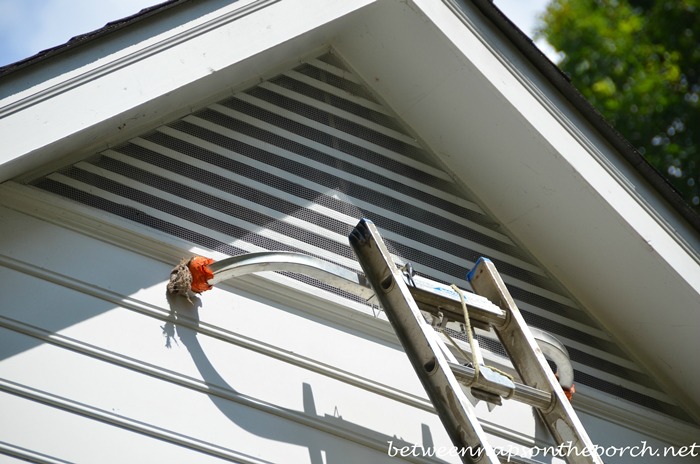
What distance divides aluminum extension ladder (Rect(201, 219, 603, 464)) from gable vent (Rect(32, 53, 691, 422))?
0.44 m

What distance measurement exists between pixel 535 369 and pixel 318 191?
4.38ft

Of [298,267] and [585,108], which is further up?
[585,108]

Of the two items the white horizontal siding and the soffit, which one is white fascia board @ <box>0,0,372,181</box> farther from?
the white horizontal siding

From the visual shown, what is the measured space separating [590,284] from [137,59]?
2266 millimetres

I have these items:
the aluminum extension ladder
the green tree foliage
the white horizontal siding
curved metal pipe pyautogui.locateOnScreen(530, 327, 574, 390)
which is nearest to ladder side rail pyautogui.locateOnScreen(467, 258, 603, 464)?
the aluminum extension ladder

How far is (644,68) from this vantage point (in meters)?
15.8

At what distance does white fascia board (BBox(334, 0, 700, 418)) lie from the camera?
12.9 ft

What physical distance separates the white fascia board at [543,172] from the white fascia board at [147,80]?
0.43 metres

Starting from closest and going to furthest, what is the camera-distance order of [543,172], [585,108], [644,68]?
[585,108], [543,172], [644,68]

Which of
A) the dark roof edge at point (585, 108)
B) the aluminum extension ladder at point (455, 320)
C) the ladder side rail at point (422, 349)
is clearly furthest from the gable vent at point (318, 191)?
the dark roof edge at point (585, 108)

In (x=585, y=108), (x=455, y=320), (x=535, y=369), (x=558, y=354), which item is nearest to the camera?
(x=535, y=369)

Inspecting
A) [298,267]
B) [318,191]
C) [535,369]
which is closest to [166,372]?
[298,267]

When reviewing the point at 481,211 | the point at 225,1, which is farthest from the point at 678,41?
the point at 225,1

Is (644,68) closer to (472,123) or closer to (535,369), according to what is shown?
(472,123)
